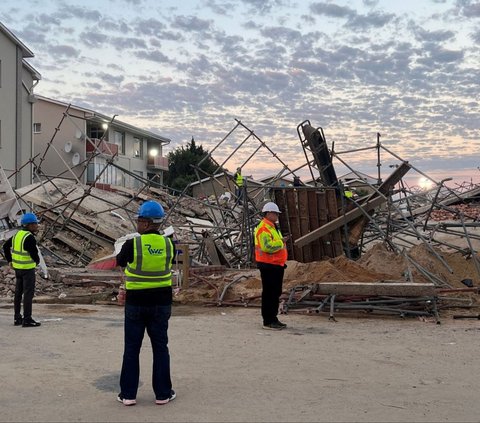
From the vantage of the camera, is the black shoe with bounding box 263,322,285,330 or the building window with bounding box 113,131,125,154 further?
the building window with bounding box 113,131,125,154

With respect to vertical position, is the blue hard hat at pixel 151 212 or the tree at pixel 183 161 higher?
the tree at pixel 183 161

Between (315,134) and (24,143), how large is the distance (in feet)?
69.5

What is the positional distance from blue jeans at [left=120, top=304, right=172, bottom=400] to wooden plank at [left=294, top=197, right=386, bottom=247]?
25.4 feet

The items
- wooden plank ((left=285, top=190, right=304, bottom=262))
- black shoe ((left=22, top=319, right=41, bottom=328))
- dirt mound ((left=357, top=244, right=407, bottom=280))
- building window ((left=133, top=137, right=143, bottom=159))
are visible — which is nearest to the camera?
black shoe ((left=22, top=319, right=41, bottom=328))

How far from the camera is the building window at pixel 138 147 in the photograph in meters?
49.0

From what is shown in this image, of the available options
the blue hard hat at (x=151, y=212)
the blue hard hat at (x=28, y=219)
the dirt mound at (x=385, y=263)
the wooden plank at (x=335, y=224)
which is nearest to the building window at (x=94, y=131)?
the wooden plank at (x=335, y=224)

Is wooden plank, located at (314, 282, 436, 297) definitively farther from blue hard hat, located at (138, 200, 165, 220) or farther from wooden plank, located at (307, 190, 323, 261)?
blue hard hat, located at (138, 200, 165, 220)

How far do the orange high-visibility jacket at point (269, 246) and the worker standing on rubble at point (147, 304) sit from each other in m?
3.21

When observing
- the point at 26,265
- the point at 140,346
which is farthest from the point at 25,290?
the point at 140,346

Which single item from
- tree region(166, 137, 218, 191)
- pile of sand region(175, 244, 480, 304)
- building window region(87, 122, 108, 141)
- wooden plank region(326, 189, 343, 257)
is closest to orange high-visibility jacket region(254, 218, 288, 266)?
pile of sand region(175, 244, 480, 304)

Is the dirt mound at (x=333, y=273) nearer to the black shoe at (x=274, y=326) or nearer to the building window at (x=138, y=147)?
the black shoe at (x=274, y=326)

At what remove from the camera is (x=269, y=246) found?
26.5 feet

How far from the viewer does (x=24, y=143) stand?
30094 millimetres

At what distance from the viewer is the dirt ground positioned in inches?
183
